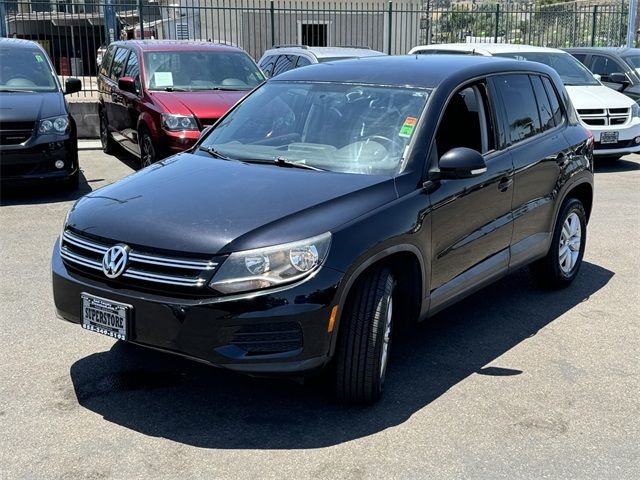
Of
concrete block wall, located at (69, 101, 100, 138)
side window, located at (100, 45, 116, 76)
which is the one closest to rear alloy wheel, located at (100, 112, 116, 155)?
side window, located at (100, 45, 116, 76)

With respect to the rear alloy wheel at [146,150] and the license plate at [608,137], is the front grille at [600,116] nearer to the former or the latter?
the license plate at [608,137]

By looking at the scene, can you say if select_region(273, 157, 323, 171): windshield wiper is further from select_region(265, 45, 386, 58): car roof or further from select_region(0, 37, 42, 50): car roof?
select_region(265, 45, 386, 58): car roof

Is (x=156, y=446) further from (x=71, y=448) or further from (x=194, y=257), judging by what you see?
(x=194, y=257)

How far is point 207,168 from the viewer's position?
15.0 feet

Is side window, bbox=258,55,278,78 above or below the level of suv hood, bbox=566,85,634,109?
above

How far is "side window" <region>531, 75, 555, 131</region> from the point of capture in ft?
19.0

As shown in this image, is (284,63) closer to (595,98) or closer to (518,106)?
(595,98)

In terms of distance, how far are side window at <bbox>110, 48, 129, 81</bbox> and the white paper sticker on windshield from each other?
131 cm

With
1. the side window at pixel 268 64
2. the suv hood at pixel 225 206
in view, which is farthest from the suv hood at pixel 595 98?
the suv hood at pixel 225 206

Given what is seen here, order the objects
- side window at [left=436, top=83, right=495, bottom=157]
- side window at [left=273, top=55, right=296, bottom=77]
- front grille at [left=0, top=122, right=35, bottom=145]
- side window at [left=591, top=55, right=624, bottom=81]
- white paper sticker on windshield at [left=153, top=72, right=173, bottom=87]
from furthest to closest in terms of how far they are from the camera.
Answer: side window at [left=591, top=55, right=624, bottom=81]
side window at [left=273, top=55, right=296, bottom=77]
white paper sticker on windshield at [left=153, top=72, right=173, bottom=87]
front grille at [left=0, top=122, right=35, bottom=145]
side window at [left=436, top=83, right=495, bottom=157]

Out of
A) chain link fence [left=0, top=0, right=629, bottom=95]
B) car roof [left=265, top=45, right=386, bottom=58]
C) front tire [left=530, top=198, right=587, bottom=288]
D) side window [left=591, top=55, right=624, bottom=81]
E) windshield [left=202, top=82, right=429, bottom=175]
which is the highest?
chain link fence [left=0, top=0, right=629, bottom=95]

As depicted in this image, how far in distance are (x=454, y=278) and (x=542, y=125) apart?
176 cm

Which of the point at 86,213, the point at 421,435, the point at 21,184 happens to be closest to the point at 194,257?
the point at 86,213

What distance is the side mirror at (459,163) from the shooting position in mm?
4355
